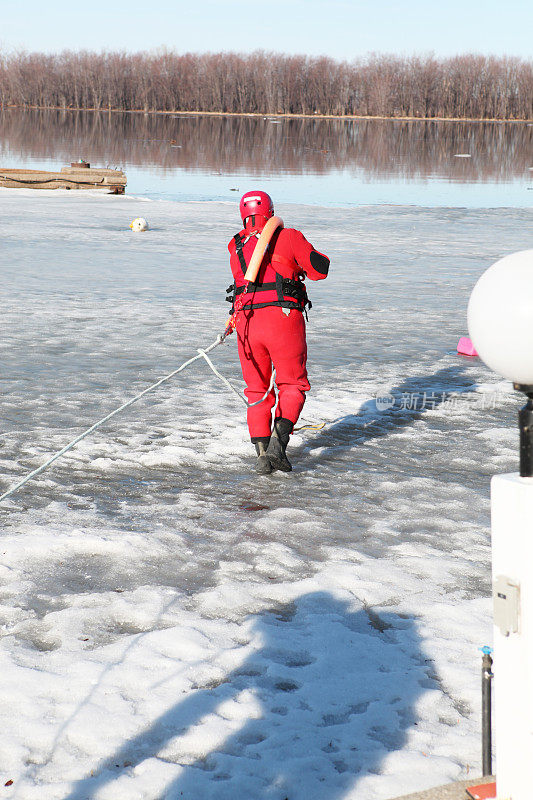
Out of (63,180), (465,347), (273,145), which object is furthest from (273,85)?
(465,347)

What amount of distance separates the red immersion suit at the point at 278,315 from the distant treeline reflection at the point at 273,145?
27407 mm

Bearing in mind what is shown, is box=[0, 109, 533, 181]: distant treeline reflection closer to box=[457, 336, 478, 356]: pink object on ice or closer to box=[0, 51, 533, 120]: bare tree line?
box=[0, 51, 533, 120]: bare tree line

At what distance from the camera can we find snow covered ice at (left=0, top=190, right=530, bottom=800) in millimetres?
2943

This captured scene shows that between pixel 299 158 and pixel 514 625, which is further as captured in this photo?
pixel 299 158

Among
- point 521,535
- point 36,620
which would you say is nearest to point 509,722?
Answer: point 521,535

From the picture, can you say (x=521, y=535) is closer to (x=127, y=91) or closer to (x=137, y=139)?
(x=137, y=139)

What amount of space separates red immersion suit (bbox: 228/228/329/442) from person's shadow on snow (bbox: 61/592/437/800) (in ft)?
6.99

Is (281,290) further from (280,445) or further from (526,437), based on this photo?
(526,437)

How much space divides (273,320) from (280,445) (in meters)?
0.78

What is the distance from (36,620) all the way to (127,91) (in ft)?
291

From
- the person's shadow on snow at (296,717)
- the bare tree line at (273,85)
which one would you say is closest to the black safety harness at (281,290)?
the person's shadow on snow at (296,717)

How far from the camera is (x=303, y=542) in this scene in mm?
4680

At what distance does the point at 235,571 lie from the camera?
4.30m

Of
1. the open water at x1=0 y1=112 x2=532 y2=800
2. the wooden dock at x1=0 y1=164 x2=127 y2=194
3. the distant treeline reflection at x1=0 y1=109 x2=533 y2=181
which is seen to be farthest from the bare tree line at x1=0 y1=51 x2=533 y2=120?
the open water at x1=0 y1=112 x2=532 y2=800
